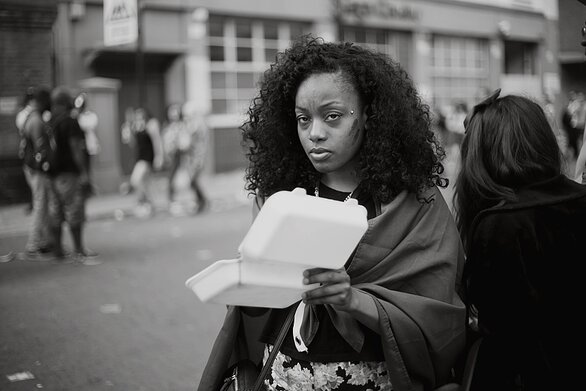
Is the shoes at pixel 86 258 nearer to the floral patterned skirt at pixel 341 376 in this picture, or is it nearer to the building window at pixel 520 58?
the floral patterned skirt at pixel 341 376

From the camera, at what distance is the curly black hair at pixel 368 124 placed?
1.96 m

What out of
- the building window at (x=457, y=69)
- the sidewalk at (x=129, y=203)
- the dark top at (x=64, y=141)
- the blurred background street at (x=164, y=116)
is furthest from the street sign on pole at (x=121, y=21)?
the building window at (x=457, y=69)

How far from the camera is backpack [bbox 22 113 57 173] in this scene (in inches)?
326

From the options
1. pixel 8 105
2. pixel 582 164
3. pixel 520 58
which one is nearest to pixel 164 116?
pixel 8 105

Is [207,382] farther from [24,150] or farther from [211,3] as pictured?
[211,3]

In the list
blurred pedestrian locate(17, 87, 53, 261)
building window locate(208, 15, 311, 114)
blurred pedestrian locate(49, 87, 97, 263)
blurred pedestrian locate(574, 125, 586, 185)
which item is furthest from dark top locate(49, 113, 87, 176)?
building window locate(208, 15, 311, 114)

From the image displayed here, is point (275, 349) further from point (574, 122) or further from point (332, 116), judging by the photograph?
point (574, 122)

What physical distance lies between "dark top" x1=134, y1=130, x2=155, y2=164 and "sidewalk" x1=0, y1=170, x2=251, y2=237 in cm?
110

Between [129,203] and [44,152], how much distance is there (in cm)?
553

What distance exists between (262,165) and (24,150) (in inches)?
301

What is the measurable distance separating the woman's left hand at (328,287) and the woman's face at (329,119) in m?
0.47

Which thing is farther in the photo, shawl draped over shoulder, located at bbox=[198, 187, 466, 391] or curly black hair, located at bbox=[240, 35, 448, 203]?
curly black hair, located at bbox=[240, 35, 448, 203]

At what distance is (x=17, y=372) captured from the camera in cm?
447

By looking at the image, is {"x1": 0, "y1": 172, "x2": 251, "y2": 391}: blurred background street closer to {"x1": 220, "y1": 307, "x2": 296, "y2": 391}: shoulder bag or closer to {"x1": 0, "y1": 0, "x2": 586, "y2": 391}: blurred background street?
{"x1": 0, "y1": 0, "x2": 586, "y2": 391}: blurred background street
